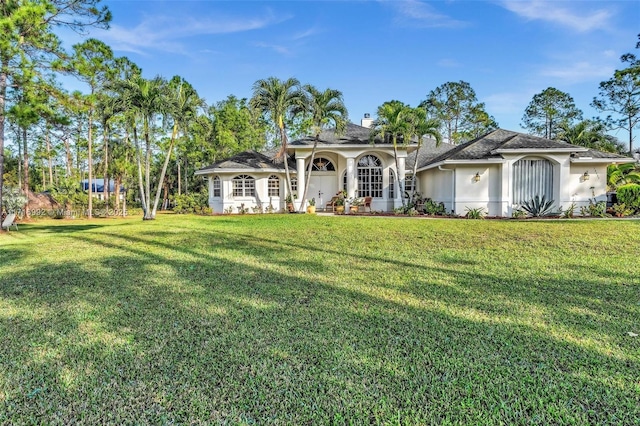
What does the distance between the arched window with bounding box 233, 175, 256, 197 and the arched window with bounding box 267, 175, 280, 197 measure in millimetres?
985

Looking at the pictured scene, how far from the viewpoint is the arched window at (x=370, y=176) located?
69.5 feet

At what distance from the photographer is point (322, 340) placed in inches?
138

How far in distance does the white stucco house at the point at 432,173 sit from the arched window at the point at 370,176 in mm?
59

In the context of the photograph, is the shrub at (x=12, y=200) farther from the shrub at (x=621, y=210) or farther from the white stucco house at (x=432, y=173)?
the shrub at (x=621, y=210)

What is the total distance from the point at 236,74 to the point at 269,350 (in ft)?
81.8

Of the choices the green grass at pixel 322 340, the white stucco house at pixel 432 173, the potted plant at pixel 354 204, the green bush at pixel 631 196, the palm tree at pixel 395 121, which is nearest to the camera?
the green grass at pixel 322 340

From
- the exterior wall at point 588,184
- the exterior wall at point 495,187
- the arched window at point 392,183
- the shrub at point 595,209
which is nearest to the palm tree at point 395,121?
the arched window at point 392,183

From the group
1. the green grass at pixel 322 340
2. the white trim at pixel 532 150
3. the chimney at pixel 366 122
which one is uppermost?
the chimney at pixel 366 122

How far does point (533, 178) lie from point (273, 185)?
14057 millimetres

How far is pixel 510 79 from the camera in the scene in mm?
21750

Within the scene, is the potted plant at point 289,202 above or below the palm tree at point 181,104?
below

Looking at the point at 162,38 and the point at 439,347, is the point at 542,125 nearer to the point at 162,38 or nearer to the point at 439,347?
the point at 162,38

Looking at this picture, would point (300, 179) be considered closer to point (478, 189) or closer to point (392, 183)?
point (392, 183)

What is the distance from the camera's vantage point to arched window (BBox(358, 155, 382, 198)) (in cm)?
2119
